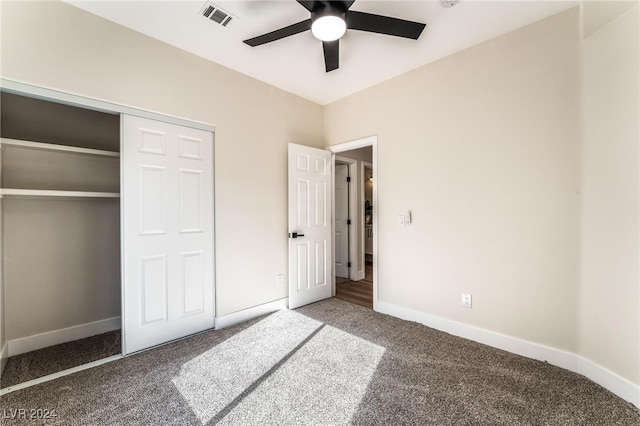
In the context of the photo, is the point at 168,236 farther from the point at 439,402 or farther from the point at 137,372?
the point at 439,402

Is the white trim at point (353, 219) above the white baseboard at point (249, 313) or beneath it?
above

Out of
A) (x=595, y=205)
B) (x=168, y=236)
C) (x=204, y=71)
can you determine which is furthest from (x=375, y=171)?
(x=168, y=236)

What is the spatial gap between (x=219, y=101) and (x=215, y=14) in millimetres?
862

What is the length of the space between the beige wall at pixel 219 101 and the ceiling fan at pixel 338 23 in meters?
1.06

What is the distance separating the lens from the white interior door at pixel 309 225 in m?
3.35

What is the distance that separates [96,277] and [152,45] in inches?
92.2

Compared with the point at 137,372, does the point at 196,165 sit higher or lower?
higher

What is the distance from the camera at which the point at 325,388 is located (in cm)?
180

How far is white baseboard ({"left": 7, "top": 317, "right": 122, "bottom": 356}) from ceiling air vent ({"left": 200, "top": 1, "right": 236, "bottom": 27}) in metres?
3.07

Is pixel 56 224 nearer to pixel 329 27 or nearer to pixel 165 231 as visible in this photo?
pixel 165 231

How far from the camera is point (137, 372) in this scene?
1992 millimetres

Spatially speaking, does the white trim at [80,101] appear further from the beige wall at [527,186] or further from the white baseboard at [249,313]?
the beige wall at [527,186]

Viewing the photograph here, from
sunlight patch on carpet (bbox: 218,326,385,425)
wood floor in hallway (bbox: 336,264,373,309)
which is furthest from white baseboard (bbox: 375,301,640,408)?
sunlight patch on carpet (bbox: 218,326,385,425)

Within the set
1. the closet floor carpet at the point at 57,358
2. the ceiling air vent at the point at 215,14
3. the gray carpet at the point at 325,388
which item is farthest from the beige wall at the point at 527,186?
the closet floor carpet at the point at 57,358
